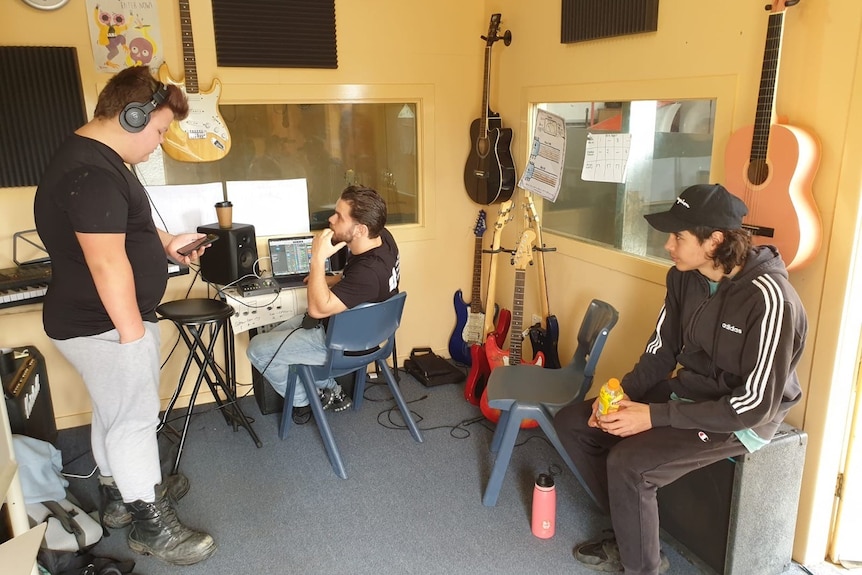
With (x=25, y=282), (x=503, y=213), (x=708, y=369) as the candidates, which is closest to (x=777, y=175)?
(x=708, y=369)

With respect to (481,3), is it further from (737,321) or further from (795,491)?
(795,491)

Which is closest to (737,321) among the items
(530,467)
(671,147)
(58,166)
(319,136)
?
(671,147)

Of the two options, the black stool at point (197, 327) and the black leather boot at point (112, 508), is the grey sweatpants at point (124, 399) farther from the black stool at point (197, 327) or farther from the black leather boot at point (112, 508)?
the black stool at point (197, 327)

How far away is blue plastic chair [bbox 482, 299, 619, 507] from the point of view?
2467 millimetres

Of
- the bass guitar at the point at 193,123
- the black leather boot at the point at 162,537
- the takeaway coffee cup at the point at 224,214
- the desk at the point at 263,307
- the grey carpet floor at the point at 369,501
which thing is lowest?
the grey carpet floor at the point at 369,501

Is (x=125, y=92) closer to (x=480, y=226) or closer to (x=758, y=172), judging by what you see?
(x=758, y=172)

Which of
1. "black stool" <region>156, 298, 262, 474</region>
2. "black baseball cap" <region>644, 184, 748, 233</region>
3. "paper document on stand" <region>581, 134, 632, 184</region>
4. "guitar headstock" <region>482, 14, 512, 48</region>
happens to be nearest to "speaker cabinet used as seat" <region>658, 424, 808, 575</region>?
"black baseball cap" <region>644, 184, 748, 233</region>

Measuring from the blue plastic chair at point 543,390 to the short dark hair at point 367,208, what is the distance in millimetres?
805

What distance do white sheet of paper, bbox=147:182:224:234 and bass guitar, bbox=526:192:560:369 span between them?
1.60 meters

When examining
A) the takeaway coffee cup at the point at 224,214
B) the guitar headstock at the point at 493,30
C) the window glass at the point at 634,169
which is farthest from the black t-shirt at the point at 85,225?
the guitar headstock at the point at 493,30

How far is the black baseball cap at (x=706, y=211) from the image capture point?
1.87 m

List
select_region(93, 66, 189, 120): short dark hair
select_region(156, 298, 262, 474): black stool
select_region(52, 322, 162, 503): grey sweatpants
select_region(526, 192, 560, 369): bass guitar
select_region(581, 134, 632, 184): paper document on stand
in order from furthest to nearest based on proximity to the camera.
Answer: select_region(526, 192, 560, 369): bass guitar < select_region(581, 134, 632, 184): paper document on stand < select_region(156, 298, 262, 474): black stool < select_region(52, 322, 162, 503): grey sweatpants < select_region(93, 66, 189, 120): short dark hair

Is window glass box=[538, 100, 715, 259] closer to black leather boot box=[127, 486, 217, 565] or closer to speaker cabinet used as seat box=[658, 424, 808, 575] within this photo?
speaker cabinet used as seat box=[658, 424, 808, 575]

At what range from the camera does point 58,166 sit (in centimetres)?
184
